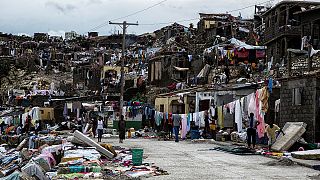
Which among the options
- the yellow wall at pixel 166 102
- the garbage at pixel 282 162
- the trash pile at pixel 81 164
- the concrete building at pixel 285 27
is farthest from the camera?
the concrete building at pixel 285 27

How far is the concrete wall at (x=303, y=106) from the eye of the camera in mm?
18344

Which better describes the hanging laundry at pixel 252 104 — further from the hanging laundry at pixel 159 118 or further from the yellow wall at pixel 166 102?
the hanging laundry at pixel 159 118

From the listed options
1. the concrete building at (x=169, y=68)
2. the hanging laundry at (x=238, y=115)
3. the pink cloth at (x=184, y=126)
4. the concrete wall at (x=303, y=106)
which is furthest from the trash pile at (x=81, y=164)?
the concrete building at (x=169, y=68)

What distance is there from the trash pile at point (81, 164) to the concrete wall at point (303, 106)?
267 inches

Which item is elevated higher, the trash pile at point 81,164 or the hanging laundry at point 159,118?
the hanging laundry at point 159,118

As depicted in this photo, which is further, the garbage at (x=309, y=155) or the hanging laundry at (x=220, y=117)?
the hanging laundry at (x=220, y=117)

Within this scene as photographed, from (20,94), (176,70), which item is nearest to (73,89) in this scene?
(20,94)

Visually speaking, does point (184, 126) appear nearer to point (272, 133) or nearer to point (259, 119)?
point (259, 119)

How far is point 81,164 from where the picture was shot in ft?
46.2

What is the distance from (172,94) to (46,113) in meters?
15.2

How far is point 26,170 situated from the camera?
1288 cm

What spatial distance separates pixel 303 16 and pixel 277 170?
75.0ft

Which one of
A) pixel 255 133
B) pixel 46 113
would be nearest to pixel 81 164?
pixel 255 133

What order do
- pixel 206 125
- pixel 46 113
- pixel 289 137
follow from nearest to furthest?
1. pixel 289 137
2. pixel 206 125
3. pixel 46 113
